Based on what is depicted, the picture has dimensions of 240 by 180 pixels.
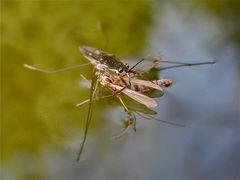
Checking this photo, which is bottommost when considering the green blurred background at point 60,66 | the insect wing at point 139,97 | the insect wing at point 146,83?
the green blurred background at point 60,66

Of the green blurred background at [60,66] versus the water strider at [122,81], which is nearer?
the water strider at [122,81]

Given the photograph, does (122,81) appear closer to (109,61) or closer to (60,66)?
(109,61)

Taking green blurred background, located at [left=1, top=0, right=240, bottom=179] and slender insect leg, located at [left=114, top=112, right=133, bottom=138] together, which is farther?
green blurred background, located at [left=1, top=0, right=240, bottom=179]

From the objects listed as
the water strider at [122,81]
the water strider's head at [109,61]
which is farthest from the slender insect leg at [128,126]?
the water strider's head at [109,61]

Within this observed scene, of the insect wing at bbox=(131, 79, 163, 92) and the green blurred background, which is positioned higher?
the insect wing at bbox=(131, 79, 163, 92)

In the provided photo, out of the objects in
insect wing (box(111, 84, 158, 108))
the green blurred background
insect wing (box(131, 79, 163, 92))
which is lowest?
the green blurred background

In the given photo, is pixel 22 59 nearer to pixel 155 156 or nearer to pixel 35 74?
pixel 35 74

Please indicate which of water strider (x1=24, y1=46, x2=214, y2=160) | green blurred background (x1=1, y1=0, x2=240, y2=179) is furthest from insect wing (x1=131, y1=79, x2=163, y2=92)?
green blurred background (x1=1, y1=0, x2=240, y2=179)

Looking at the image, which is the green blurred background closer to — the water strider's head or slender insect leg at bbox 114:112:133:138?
slender insect leg at bbox 114:112:133:138

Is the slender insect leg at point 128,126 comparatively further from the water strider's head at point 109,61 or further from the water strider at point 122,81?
the water strider's head at point 109,61

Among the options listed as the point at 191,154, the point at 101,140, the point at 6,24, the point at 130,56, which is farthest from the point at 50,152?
the point at 6,24
